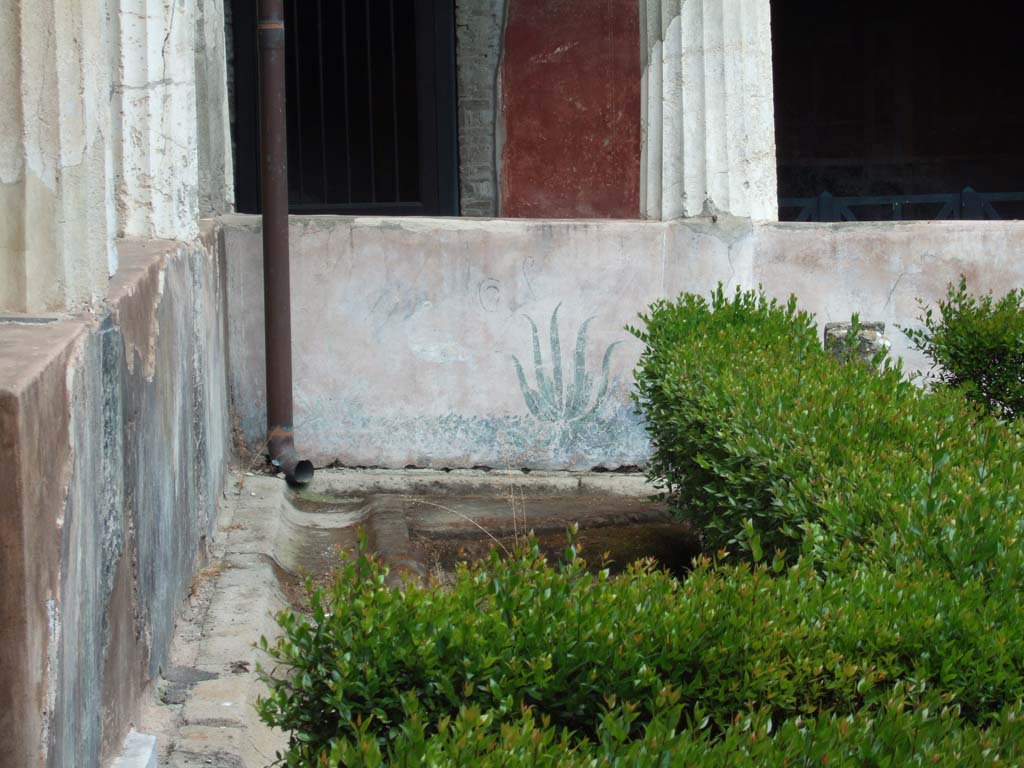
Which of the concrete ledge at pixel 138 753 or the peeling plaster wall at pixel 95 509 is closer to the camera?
the peeling plaster wall at pixel 95 509

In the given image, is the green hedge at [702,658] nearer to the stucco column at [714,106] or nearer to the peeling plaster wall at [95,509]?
the peeling plaster wall at [95,509]

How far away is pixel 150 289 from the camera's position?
10.1 feet

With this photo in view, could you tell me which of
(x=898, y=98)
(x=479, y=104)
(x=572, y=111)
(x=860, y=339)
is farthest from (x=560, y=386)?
(x=898, y=98)

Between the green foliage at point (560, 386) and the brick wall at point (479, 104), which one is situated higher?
the brick wall at point (479, 104)

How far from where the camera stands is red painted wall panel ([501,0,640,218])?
8227 mm

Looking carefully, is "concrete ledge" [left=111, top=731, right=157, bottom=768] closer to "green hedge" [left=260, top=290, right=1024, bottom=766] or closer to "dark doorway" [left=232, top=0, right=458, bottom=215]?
"green hedge" [left=260, top=290, right=1024, bottom=766]

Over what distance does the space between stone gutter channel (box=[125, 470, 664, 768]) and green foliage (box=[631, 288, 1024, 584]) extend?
87cm

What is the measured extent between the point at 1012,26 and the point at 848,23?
1.51 meters

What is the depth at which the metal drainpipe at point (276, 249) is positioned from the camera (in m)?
5.39

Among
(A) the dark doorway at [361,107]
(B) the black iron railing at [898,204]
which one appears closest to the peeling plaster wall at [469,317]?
(A) the dark doorway at [361,107]

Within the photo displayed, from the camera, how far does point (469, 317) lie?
5730mm

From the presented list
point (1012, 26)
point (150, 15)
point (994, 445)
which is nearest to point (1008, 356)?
point (994, 445)

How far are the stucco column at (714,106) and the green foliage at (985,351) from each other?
96cm

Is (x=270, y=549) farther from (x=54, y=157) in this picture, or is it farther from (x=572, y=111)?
(x=572, y=111)
